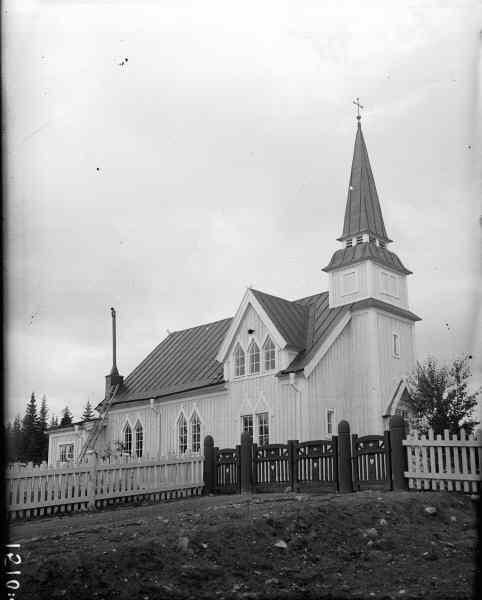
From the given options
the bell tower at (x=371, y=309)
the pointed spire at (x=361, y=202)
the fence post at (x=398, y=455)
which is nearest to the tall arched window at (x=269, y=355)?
the bell tower at (x=371, y=309)

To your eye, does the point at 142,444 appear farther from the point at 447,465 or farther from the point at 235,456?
the point at 447,465

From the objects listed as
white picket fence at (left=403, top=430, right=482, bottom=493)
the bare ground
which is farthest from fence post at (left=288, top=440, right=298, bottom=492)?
the bare ground

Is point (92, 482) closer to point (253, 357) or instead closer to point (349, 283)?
point (253, 357)

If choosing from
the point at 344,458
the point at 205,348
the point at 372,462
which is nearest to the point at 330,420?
the point at 344,458

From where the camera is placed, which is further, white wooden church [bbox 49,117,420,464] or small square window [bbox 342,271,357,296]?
small square window [bbox 342,271,357,296]

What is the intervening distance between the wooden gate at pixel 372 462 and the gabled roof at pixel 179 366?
12.8m

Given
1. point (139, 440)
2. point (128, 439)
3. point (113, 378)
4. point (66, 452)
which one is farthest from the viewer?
point (66, 452)

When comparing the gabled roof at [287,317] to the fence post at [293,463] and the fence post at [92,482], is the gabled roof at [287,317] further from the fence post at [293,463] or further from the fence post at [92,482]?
the fence post at [92,482]

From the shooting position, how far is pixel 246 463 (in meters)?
20.3

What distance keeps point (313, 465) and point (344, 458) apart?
123 centimetres

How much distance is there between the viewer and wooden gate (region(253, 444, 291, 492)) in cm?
1931

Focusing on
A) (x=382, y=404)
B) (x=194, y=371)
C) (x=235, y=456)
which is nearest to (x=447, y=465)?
(x=235, y=456)

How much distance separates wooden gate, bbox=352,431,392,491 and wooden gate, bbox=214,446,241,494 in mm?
4258

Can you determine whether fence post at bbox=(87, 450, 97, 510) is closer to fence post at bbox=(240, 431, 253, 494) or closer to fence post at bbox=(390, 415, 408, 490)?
fence post at bbox=(240, 431, 253, 494)
